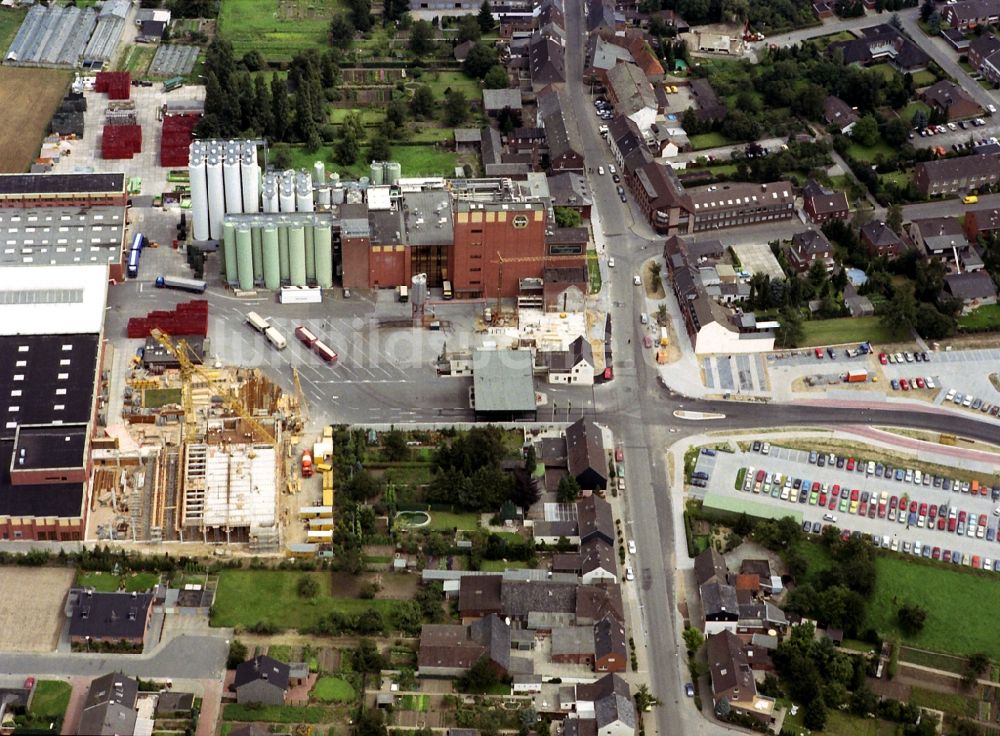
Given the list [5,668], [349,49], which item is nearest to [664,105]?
[349,49]

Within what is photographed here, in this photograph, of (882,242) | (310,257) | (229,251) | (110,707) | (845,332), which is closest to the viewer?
(110,707)

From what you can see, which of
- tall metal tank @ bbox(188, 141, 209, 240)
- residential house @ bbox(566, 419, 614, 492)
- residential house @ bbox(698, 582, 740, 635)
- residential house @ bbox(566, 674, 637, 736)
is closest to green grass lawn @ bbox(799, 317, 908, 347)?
residential house @ bbox(566, 419, 614, 492)

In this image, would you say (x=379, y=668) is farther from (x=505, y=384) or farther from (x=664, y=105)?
(x=664, y=105)

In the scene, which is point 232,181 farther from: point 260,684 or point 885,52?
point 885,52

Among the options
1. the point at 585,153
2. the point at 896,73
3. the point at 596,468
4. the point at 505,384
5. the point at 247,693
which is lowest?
the point at 247,693

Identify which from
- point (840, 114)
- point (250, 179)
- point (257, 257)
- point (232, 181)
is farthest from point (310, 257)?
point (840, 114)

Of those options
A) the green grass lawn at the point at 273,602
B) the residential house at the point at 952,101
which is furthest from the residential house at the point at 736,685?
the residential house at the point at 952,101
